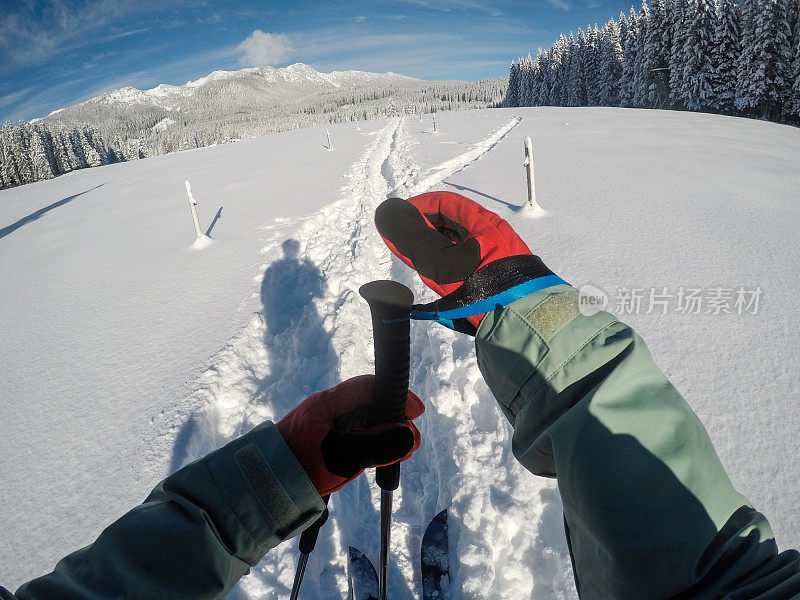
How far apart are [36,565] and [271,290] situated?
10.7ft

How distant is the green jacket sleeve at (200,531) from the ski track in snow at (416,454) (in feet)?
5.18

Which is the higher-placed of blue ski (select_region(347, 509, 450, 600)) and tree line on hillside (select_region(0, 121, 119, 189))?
tree line on hillside (select_region(0, 121, 119, 189))

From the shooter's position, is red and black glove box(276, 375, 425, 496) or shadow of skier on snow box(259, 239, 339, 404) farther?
shadow of skier on snow box(259, 239, 339, 404)

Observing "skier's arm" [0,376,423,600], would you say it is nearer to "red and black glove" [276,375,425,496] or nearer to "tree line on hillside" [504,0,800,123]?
"red and black glove" [276,375,425,496]

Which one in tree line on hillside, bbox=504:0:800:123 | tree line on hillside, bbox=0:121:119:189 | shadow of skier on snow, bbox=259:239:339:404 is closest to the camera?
shadow of skier on snow, bbox=259:239:339:404

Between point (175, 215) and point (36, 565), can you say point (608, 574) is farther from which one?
point (175, 215)

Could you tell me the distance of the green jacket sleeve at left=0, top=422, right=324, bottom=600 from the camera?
0.83 meters

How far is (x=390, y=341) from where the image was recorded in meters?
1.26

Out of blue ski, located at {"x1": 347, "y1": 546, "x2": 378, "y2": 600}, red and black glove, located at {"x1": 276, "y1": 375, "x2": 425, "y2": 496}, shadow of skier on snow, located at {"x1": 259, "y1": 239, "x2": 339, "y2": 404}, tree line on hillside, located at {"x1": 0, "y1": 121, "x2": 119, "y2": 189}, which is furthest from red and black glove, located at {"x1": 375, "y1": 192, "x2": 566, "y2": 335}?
tree line on hillside, located at {"x1": 0, "y1": 121, "x2": 119, "y2": 189}

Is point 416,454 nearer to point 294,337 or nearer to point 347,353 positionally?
point 347,353

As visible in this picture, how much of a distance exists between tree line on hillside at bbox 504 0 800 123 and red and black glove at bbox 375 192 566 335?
123 ft

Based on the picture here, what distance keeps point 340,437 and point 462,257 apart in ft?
2.79

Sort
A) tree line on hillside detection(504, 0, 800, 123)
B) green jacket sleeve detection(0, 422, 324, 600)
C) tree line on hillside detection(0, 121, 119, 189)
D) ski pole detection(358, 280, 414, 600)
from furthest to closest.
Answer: tree line on hillside detection(0, 121, 119, 189), tree line on hillside detection(504, 0, 800, 123), ski pole detection(358, 280, 414, 600), green jacket sleeve detection(0, 422, 324, 600)

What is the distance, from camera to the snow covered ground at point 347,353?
2.20m
